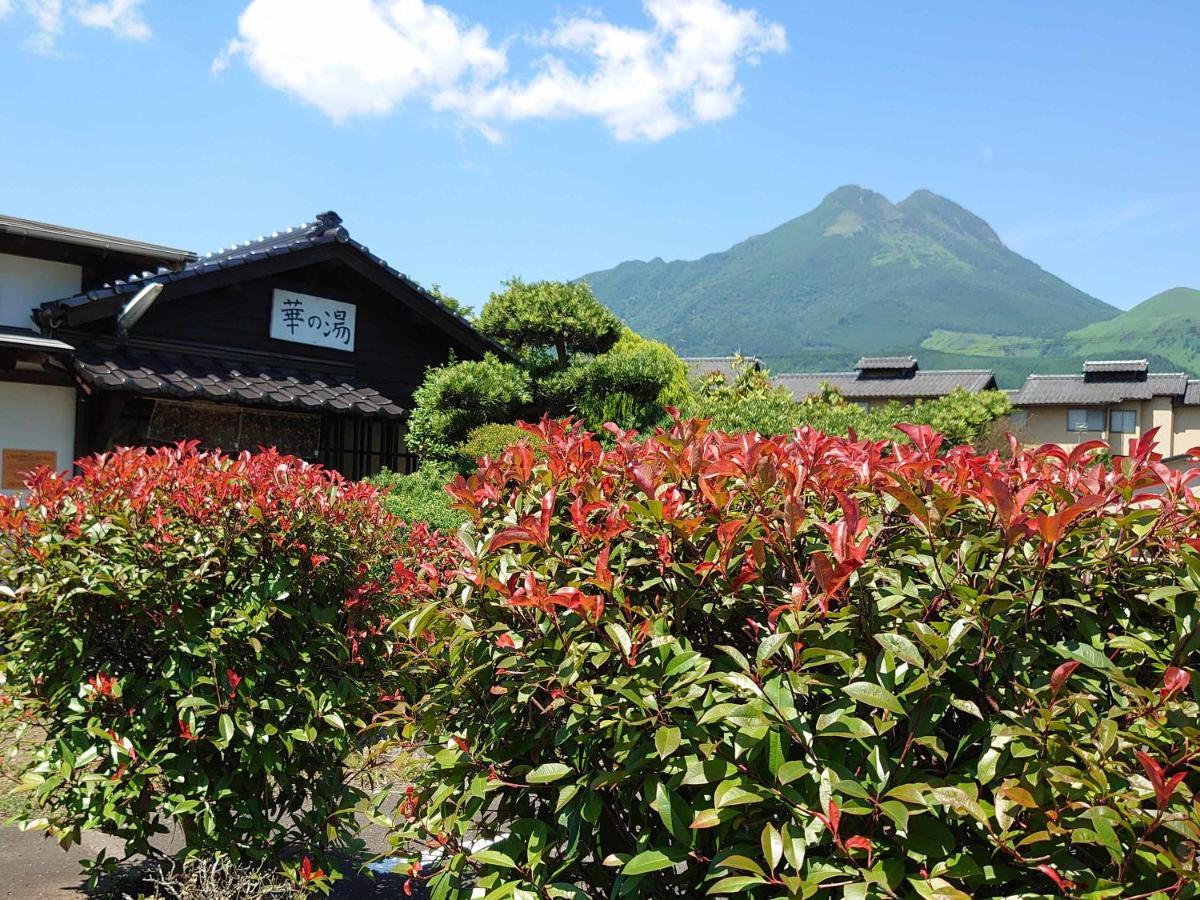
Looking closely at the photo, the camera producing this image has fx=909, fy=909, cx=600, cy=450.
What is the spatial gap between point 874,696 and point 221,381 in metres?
12.0

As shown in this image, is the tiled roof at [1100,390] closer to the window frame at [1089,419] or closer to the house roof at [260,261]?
the window frame at [1089,419]

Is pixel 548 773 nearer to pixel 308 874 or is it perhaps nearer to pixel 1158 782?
pixel 1158 782

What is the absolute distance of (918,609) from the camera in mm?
1946

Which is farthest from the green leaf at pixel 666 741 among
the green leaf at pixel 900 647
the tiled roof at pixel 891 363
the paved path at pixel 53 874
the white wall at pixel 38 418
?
the tiled roof at pixel 891 363

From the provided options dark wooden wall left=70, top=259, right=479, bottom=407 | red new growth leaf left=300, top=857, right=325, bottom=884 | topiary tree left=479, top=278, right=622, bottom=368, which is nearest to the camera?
red new growth leaf left=300, top=857, right=325, bottom=884

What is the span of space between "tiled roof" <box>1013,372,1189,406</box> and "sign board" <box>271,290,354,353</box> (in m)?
46.1

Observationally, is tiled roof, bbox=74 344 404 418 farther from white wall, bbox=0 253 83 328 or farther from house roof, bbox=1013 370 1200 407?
house roof, bbox=1013 370 1200 407

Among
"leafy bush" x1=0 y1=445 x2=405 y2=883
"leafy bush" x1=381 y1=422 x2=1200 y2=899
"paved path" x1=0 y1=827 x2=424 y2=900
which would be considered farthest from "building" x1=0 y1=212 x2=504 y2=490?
"leafy bush" x1=381 y1=422 x2=1200 y2=899

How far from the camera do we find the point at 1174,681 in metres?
1.79

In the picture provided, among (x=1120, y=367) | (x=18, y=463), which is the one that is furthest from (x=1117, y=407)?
(x=18, y=463)

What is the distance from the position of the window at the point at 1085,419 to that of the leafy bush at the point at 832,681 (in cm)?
5445

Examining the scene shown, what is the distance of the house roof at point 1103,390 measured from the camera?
49.7 meters

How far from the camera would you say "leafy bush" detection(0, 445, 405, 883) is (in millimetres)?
3746

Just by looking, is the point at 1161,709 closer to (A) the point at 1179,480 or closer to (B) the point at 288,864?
(A) the point at 1179,480
